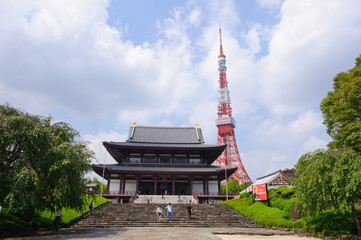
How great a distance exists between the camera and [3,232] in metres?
11.4

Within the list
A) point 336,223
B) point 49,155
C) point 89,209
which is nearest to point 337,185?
point 336,223

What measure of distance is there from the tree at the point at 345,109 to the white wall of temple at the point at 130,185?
81.6 feet

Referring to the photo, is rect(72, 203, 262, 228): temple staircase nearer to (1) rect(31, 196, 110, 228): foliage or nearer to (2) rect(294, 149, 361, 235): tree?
(1) rect(31, 196, 110, 228): foliage

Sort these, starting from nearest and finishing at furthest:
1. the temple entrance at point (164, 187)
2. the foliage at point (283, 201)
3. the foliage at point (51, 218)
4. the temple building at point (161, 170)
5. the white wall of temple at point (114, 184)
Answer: the foliage at point (51, 218) < the foliage at point (283, 201) < the temple building at point (161, 170) < the white wall of temple at point (114, 184) < the temple entrance at point (164, 187)

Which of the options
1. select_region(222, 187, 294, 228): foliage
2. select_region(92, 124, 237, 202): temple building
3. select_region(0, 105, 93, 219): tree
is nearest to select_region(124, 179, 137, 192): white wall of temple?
select_region(92, 124, 237, 202): temple building

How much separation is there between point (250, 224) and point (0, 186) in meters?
16.3

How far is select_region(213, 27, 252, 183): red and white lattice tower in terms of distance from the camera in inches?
2761

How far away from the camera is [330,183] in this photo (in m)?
11.2

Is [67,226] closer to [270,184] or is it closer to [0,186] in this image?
[0,186]

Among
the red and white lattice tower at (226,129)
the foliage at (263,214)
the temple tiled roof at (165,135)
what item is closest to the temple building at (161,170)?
the temple tiled roof at (165,135)

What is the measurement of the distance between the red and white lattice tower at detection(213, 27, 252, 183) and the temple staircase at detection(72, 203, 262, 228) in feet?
153

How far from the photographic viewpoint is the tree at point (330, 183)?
35.4 ft

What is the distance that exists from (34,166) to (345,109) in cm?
2237

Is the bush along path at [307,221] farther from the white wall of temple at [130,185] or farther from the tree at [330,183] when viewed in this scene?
the white wall of temple at [130,185]
